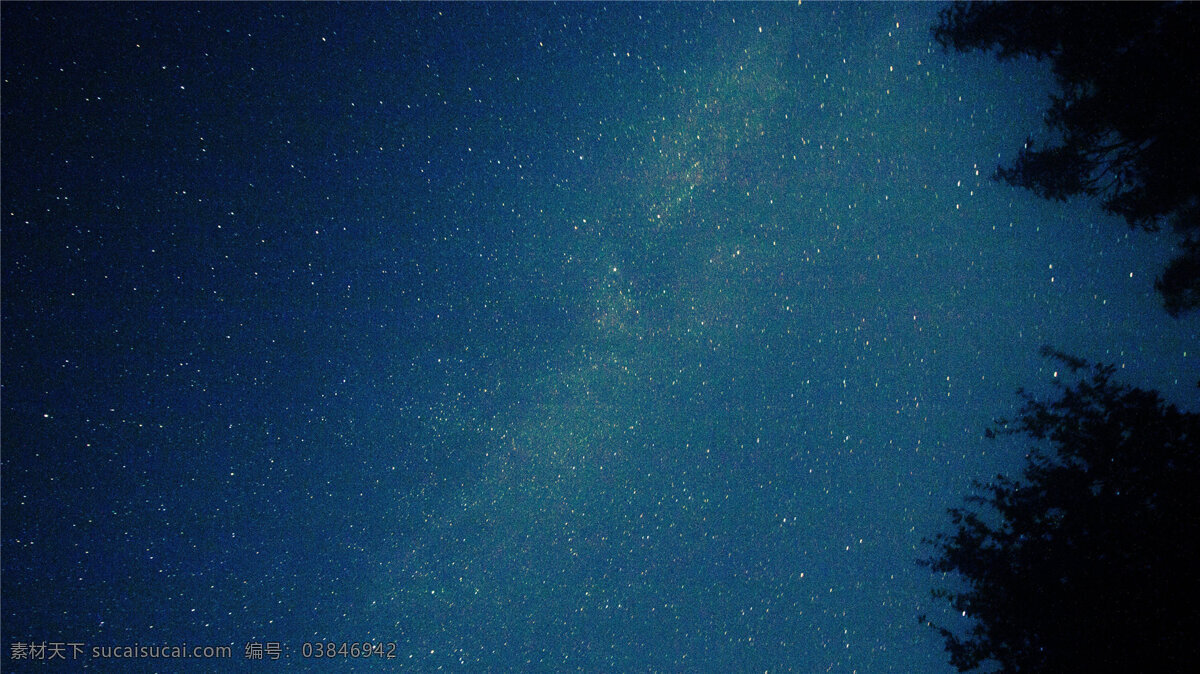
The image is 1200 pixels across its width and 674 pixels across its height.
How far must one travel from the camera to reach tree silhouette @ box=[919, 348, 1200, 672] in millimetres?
3170

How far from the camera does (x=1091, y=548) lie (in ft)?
11.3

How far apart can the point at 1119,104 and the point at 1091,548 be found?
11.0 feet

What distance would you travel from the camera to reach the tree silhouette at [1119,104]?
11.3 ft

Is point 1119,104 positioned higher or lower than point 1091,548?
higher

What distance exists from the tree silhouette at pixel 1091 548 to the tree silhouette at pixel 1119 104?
1432mm

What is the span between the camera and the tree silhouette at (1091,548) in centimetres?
317

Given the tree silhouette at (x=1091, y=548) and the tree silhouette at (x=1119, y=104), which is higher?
the tree silhouette at (x=1119, y=104)

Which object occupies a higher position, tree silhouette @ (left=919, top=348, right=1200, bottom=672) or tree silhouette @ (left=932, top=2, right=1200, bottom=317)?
tree silhouette @ (left=932, top=2, right=1200, bottom=317)

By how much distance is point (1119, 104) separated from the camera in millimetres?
3734

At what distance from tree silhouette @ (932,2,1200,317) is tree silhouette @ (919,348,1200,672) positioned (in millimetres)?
1432

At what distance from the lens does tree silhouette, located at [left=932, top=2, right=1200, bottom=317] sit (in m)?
3.45

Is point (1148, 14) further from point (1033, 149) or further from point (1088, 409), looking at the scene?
point (1088, 409)

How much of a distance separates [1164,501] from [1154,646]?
93 cm

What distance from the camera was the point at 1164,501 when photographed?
3273mm
